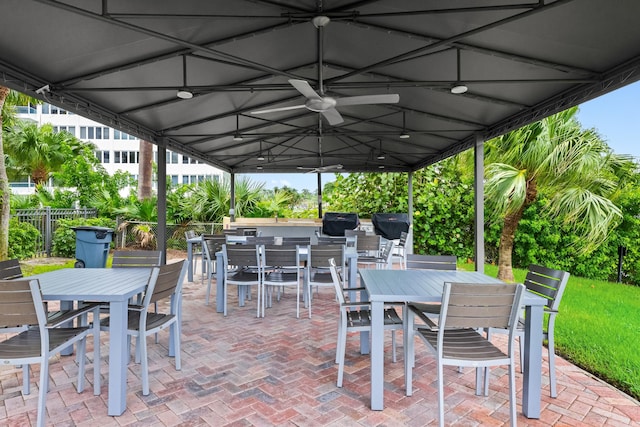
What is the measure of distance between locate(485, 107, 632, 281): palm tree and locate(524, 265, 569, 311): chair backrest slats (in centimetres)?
366

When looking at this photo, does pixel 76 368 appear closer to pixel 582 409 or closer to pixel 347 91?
pixel 582 409

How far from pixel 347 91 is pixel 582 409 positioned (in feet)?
17.6

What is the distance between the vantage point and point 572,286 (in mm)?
7586

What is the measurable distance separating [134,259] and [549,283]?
12.6 feet

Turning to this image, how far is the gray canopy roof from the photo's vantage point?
3.24m

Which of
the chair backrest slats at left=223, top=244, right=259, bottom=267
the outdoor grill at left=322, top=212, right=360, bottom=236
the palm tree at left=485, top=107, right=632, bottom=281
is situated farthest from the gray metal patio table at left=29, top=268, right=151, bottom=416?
the outdoor grill at left=322, top=212, right=360, bottom=236

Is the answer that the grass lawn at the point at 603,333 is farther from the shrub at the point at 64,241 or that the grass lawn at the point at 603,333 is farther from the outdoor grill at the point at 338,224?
the shrub at the point at 64,241

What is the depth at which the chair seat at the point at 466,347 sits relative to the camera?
6.94 feet

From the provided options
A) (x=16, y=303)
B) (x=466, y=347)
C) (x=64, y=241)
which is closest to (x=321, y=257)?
(x=466, y=347)

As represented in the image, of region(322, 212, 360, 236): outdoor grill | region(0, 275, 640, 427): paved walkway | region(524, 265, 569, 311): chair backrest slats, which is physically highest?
region(322, 212, 360, 236): outdoor grill

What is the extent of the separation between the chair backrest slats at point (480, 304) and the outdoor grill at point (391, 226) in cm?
678

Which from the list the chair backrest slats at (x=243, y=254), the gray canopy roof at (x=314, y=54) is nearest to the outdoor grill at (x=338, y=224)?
the gray canopy roof at (x=314, y=54)

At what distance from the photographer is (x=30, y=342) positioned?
2.27 m

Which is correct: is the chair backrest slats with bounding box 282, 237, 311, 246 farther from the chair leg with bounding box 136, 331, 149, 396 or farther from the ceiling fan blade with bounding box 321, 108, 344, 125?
the chair leg with bounding box 136, 331, 149, 396
